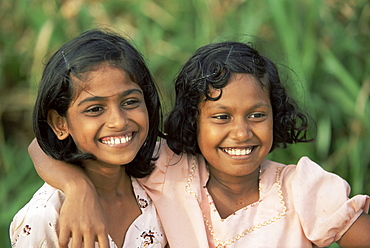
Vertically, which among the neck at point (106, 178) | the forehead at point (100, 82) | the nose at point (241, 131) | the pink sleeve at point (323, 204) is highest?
the forehead at point (100, 82)

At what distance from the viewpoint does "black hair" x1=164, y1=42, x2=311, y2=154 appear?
7.36 feet

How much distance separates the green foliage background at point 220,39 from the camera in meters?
3.42

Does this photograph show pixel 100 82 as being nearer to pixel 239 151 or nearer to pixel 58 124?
pixel 58 124

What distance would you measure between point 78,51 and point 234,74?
0.58 metres

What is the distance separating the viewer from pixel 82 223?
196 cm

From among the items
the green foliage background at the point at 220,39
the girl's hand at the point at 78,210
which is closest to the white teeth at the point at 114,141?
the girl's hand at the point at 78,210

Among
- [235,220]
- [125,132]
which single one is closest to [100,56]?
[125,132]

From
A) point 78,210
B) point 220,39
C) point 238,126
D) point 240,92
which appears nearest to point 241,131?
point 238,126

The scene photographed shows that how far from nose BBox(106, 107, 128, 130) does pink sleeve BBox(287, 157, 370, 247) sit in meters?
0.71

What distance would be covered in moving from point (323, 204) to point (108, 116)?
2.82 feet

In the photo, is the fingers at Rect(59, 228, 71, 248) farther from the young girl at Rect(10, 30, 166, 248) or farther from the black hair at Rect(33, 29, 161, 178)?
the black hair at Rect(33, 29, 161, 178)

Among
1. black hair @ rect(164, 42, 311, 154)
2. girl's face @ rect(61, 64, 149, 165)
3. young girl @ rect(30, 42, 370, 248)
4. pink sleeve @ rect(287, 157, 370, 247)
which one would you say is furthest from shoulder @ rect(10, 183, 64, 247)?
pink sleeve @ rect(287, 157, 370, 247)

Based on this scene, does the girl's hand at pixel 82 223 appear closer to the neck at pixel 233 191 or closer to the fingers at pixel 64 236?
the fingers at pixel 64 236

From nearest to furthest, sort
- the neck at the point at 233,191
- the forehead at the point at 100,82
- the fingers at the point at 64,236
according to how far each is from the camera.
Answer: the fingers at the point at 64,236, the forehead at the point at 100,82, the neck at the point at 233,191
